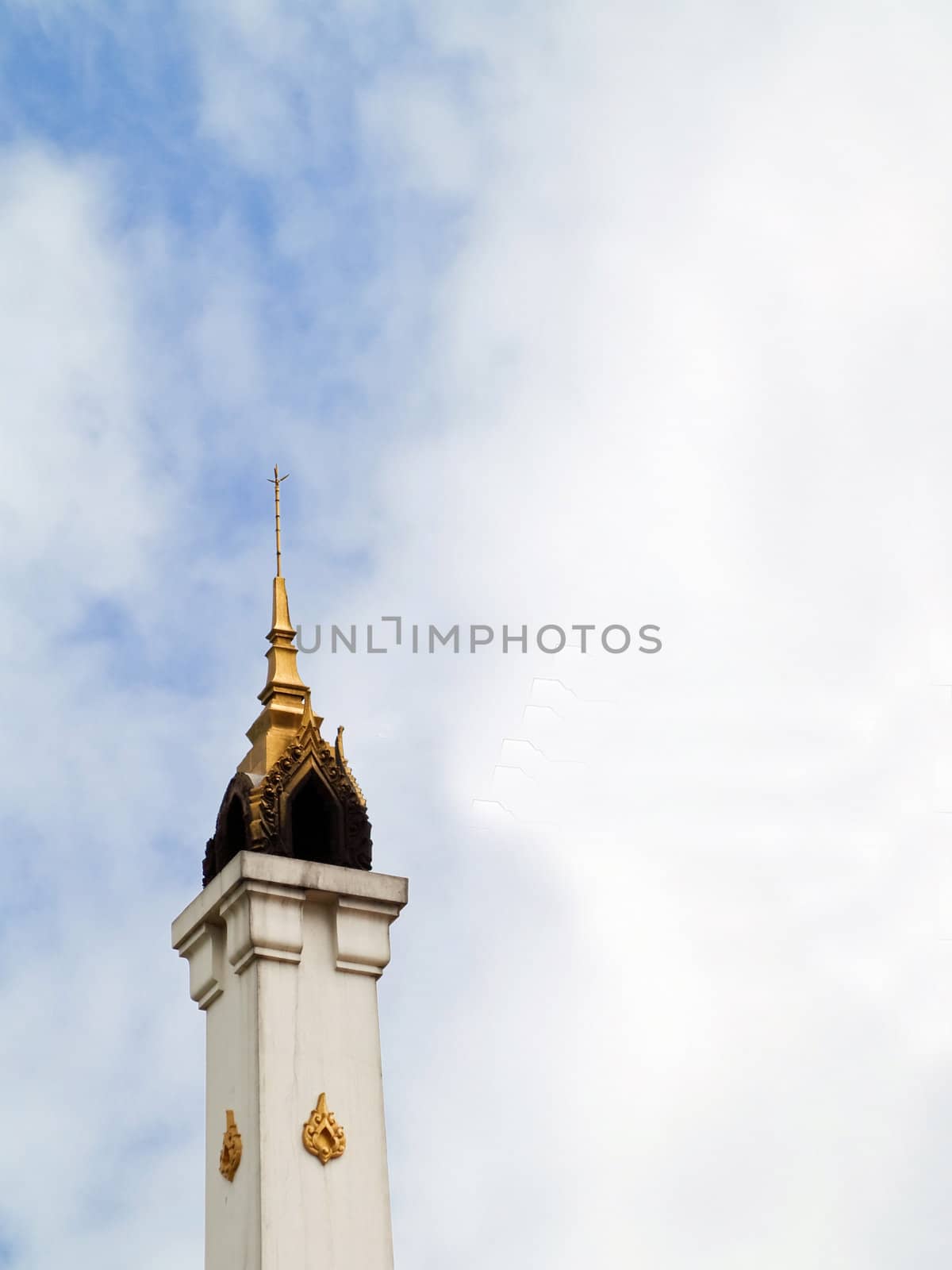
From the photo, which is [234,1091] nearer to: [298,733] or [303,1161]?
[303,1161]

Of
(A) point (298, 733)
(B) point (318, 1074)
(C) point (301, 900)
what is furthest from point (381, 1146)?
(A) point (298, 733)

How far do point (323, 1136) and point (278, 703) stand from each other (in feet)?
16.3

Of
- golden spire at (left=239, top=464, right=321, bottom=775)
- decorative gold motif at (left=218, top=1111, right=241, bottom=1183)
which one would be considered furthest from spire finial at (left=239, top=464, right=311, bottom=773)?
decorative gold motif at (left=218, top=1111, right=241, bottom=1183)

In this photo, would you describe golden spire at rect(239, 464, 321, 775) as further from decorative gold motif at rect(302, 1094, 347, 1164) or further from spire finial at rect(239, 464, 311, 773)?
decorative gold motif at rect(302, 1094, 347, 1164)

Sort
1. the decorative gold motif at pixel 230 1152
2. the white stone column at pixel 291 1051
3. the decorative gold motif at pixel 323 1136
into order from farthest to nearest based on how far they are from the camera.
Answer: the decorative gold motif at pixel 230 1152 < the decorative gold motif at pixel 323 1136 < the white stone column at pixel 291 1051

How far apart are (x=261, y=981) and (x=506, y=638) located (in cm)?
808

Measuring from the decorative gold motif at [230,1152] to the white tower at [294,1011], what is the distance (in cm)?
2

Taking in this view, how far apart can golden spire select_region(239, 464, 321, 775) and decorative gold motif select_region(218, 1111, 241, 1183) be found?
12.5 feet

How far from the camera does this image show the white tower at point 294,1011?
16.9 metres

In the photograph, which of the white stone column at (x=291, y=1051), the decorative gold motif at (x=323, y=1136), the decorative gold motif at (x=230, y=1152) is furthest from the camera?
the decorative gold motif at (x=230, y=1152)

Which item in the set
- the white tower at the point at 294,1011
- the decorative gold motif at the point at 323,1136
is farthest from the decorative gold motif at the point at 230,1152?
the decorative gold motif at the point at 323,1136

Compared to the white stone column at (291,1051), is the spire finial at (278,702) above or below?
above

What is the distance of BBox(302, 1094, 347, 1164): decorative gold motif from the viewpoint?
17156 mm

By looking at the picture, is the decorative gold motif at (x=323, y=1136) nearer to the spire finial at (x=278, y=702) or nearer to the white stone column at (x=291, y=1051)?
the white stone column at (x=291, y=1051)
